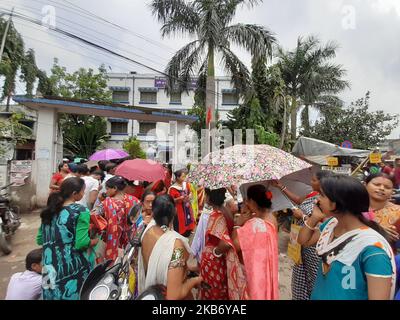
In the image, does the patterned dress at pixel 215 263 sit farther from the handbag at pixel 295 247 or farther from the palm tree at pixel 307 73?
the palm tree at pixel 307 73

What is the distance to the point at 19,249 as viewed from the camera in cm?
497

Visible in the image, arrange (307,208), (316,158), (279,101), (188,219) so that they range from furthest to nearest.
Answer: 1. (279,101)
2. (316,158)
3. (188,219)
4. (307,208)

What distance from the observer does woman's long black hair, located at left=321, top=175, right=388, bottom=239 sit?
1.36m

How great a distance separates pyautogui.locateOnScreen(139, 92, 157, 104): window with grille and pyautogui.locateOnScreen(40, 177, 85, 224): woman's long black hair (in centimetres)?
2392

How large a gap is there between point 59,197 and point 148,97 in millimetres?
24143

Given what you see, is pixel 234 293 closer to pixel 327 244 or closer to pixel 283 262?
pixel 327 244

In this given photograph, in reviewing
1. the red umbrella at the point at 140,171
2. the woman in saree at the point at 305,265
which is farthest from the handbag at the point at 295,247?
the red umbrella at the point at 140,171

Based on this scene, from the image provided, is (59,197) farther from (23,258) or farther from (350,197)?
(23,258)

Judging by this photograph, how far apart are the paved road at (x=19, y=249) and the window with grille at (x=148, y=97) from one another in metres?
19.2

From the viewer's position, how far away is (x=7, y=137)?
8859 millimetres

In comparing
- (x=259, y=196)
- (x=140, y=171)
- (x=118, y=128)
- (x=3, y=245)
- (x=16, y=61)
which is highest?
(x=16, y=61)

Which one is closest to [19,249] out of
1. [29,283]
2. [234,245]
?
[29,283]
